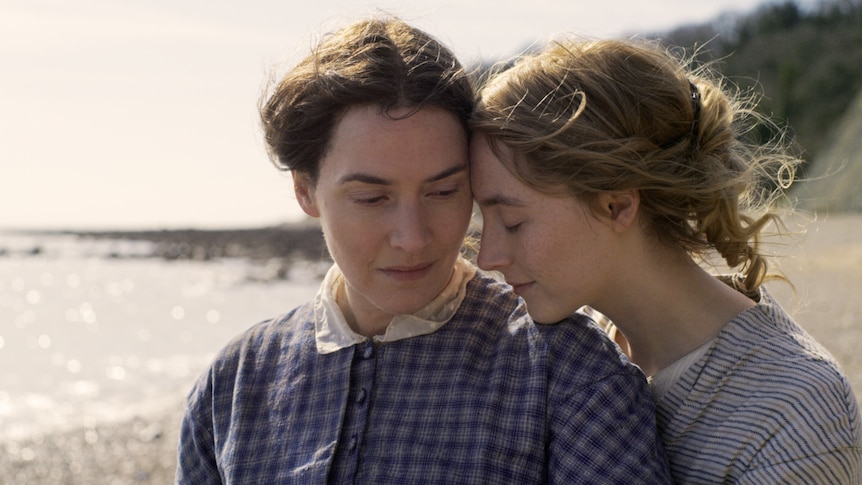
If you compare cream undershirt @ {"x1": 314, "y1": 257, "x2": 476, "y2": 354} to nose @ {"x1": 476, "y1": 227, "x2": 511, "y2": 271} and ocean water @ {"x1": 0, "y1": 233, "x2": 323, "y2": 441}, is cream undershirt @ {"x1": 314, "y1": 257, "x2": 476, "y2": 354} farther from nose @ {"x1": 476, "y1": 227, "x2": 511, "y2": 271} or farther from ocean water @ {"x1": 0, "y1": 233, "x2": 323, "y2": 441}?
ocean water @ {"x1": 0, "y1": 233, "x2": 323, "y2": 441}

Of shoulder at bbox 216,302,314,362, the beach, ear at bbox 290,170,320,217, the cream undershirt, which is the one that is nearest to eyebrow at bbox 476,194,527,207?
the cream undershirt

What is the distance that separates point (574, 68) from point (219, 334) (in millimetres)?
12287

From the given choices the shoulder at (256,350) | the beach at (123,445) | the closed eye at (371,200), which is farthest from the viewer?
the beach at (123,445)

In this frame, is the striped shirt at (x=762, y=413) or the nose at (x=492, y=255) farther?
the nose at (x=492, y=255)

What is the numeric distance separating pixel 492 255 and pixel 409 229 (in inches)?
7.5

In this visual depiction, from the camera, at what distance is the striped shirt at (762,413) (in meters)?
1.77

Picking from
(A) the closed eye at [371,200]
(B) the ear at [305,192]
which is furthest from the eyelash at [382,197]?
(B) the ear at [305,192]

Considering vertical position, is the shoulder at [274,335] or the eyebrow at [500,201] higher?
the eyebrow at [500,201]

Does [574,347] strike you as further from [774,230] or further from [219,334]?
[219,334]

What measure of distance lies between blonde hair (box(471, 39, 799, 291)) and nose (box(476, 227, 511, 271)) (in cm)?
16

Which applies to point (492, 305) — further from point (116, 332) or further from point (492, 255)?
point (116, 332)

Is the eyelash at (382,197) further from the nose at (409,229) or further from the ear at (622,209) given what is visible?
the ear at (622,209)

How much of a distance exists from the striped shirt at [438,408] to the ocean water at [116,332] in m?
6.54

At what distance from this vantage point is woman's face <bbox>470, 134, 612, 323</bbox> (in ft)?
6.43
